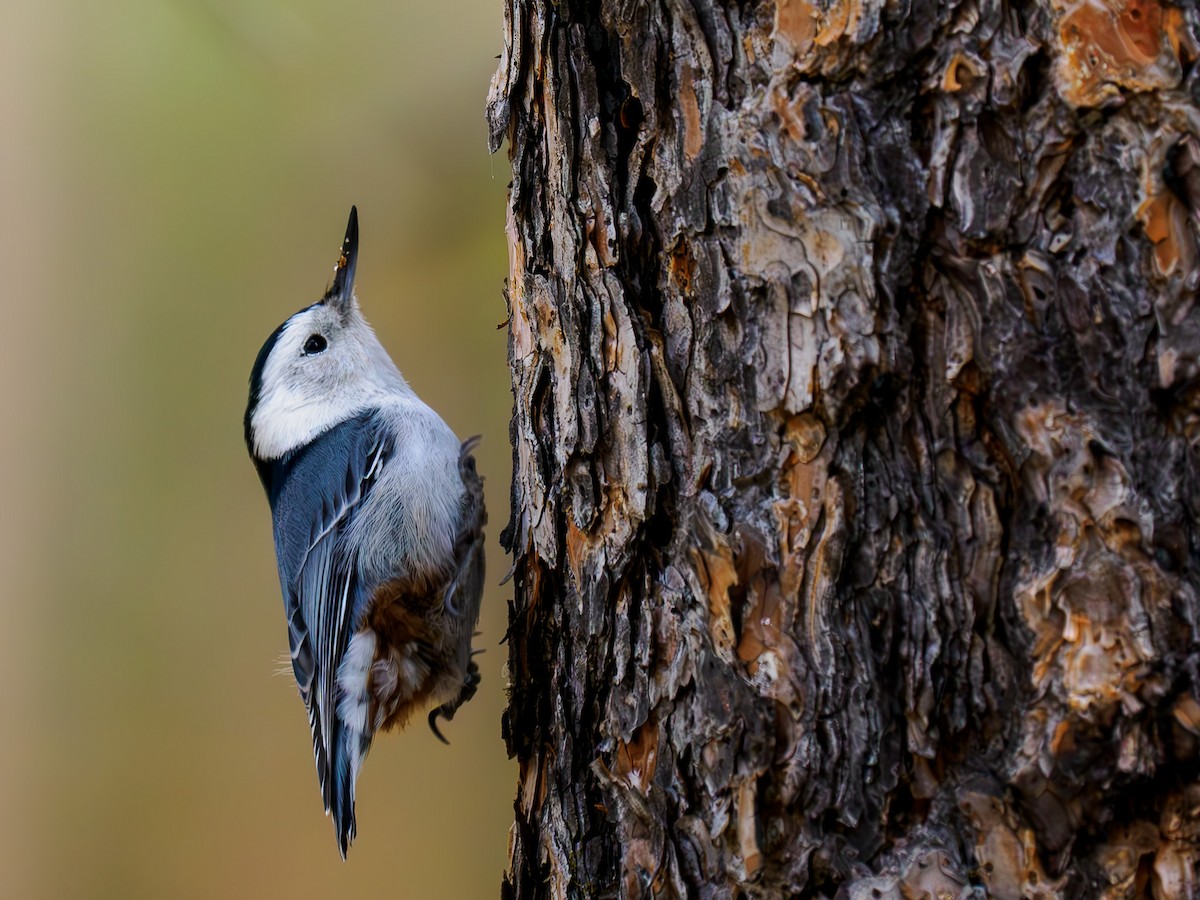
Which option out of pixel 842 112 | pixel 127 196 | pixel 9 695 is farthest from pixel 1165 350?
pixel 9 695

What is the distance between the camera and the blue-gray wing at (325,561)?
5.76 ft

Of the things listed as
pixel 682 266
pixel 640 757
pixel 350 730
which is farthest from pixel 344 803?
pixel 682 266

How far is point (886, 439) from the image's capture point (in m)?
0.90

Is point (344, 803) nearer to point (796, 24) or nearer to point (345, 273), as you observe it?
point (345, 273)

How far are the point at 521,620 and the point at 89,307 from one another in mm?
1710

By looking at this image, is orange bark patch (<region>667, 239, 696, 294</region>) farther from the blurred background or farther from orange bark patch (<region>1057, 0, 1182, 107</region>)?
the blurred background

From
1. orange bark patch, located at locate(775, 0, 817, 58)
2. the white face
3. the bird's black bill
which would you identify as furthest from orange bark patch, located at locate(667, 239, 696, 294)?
the bird's black bill

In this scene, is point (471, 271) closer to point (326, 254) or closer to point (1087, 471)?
point (326, 254)

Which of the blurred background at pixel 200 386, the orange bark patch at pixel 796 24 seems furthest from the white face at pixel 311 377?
the orange bark patch at pixel 796 24

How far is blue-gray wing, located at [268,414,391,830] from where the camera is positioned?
1.75 m

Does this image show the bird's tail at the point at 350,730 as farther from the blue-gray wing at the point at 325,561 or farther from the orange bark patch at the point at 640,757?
the orange bark patch at the point at 640,757

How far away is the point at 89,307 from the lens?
2.49 meters

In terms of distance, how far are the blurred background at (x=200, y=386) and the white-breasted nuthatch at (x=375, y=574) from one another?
518mm

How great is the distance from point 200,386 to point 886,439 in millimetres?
2071
